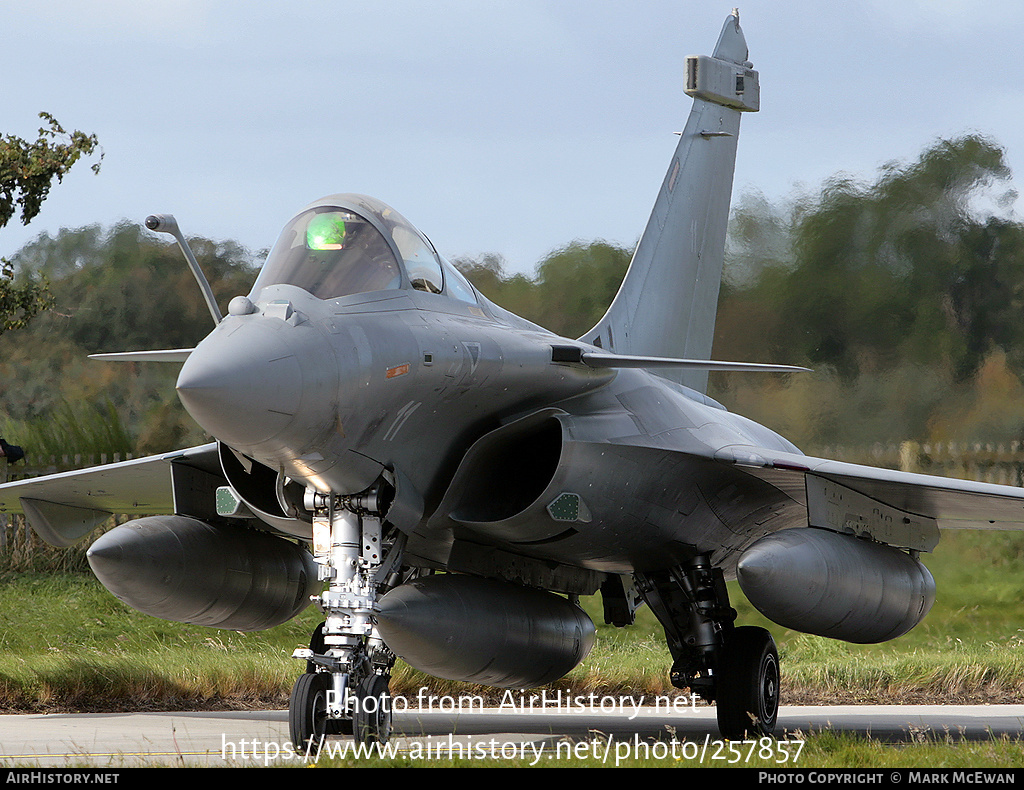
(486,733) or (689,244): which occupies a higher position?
(689,244)

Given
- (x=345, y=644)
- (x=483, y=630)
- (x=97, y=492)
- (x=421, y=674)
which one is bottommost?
(x=421, y=674)

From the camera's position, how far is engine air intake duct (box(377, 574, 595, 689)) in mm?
5910

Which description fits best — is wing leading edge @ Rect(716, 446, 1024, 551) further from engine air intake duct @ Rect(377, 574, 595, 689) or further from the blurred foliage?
the blurred foliage

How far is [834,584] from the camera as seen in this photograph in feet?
20.8

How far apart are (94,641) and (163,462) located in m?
5.16

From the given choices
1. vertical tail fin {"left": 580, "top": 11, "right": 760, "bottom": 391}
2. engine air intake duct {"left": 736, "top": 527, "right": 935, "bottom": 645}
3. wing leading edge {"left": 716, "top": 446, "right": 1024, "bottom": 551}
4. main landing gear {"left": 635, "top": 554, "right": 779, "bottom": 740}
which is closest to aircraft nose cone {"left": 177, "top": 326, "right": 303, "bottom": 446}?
engine air intake duct {"left": 736, "top": 527, "right": 935, "bottom": 645}

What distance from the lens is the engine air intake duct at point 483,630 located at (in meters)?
5.91

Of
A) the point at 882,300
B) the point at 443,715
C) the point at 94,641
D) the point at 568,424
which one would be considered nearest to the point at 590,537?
the point at 568,424

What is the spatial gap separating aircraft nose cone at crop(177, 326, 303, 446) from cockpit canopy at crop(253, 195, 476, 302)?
67 centimetres

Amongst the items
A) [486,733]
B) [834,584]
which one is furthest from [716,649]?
[486,733]

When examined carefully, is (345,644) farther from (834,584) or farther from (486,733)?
(834,584)

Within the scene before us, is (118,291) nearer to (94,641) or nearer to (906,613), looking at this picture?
(94,641)

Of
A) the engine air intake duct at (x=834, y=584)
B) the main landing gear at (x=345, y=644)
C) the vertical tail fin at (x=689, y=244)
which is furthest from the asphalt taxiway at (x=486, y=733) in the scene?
the vertical tail fin at (x=689, y=244)

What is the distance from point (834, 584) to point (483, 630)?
1953 millimetres
